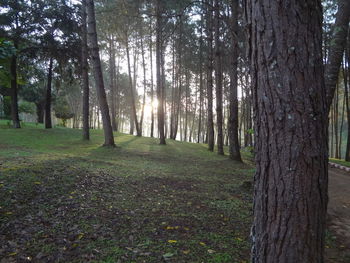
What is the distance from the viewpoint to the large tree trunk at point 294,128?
1477mm

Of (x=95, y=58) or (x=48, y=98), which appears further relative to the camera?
(x=48, y=98)

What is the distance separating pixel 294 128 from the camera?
148 centimetres

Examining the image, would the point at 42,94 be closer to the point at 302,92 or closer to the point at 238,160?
the point at 238,160

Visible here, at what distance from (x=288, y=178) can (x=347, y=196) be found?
5.93 meters

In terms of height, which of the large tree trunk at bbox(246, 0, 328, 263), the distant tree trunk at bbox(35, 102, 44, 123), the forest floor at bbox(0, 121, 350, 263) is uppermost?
the distant tree trunk at bbox(35, 102, 44, 123)

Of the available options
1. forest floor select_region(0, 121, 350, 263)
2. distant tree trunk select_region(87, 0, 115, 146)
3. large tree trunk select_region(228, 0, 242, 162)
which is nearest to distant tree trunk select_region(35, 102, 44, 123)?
distant tree trunk select_region(87, 0, 115, 146)

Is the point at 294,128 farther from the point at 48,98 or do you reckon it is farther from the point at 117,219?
the point at 48,98

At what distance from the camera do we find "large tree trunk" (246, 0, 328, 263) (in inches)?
58.1

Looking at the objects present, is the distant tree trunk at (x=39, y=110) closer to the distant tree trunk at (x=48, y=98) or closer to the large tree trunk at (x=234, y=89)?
the distant tree trunk at (x=48, y=98)

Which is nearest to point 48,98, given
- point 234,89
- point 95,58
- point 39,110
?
point 95,58

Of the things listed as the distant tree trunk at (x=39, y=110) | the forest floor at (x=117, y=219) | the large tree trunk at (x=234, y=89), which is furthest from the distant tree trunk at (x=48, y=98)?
the large tree trunk at (x=234, y=89)

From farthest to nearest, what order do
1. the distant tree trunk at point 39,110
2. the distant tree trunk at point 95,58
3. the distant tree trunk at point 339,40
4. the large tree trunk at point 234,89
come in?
the distant tree trunk at point 39,110 < the distant tree trunk at point 95,58 < the large tree trunk at point 234,89 < the distant tree trunk at point 339,40

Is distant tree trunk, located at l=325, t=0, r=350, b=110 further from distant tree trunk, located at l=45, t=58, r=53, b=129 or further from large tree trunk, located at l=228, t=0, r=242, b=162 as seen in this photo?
distant tree trunk, located at l=45, t=58, r=53, b=129

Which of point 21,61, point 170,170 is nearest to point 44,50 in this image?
point 21,61
